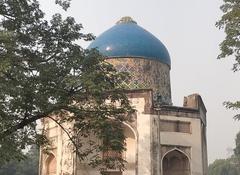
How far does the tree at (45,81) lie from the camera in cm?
755

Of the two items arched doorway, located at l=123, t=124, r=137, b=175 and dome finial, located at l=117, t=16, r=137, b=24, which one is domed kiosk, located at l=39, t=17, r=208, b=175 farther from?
dome finial, located at l=117, t=16, r=137, b=24

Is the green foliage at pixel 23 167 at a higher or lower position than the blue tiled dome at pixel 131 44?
→ lower

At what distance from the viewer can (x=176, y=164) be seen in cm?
1548

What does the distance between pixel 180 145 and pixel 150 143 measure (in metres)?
1.30

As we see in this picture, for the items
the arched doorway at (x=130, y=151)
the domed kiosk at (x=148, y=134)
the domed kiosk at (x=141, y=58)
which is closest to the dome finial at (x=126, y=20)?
the domed kiosk at (x=141, y=58)

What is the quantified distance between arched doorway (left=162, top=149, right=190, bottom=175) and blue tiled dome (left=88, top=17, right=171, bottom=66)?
4.66 metres

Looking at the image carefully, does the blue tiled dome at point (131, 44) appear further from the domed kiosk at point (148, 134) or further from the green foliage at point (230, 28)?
the green foliage at point (230, 28)

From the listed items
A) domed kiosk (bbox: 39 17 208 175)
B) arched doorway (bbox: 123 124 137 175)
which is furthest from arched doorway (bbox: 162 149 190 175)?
arched doorway (bbox: 123 124 137 175)

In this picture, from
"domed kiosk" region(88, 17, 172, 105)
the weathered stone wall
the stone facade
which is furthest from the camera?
"domed kiosk" region(88, 17, 172, 105)

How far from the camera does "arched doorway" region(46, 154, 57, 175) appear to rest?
54.5 feet

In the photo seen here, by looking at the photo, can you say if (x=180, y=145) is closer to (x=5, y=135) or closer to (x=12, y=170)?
(x=5, y=135)

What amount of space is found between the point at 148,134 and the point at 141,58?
167 inches

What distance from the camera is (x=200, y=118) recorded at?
53.0 ft

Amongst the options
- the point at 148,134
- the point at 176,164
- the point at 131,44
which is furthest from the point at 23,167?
the point at 148,134
